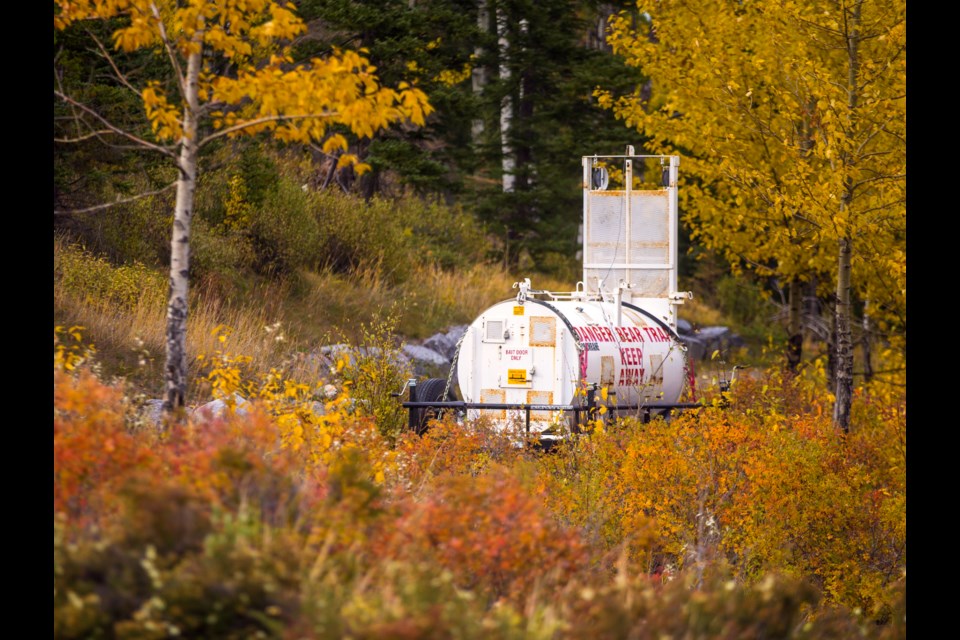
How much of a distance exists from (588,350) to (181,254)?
24.7ft

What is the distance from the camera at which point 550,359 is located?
1441 cm

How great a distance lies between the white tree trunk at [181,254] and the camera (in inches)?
294

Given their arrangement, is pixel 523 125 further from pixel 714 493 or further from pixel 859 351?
pixel 714 493

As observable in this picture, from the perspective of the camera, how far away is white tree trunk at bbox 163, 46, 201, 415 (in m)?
7.46

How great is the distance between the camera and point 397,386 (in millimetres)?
14359

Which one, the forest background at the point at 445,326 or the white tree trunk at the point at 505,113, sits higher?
the white tree trunk at the point at 505,113

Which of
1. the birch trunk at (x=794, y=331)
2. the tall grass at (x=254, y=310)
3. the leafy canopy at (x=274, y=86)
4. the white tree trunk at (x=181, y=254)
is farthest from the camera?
the birch trunk at (x=794, y=331)

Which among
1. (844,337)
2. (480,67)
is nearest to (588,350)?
(844,337)

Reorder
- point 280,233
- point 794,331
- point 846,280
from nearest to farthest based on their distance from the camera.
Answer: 1. point 846,280
2. point 794,331
3. point 280,233

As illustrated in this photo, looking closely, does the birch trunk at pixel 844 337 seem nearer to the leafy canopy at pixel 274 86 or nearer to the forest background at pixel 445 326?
the forest background at pixel 445 326

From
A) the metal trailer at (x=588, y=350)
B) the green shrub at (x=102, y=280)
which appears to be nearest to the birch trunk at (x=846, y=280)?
the metal trailer at (x=588, y=350)

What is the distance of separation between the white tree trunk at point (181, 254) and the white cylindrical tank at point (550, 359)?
664 cm

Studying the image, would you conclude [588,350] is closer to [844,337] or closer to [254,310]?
[844,337]
